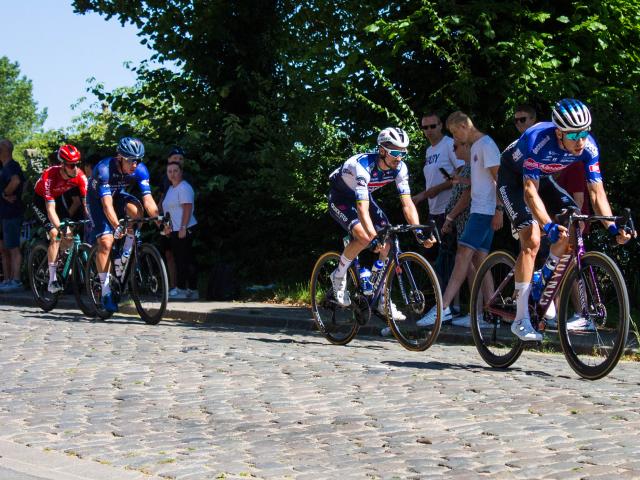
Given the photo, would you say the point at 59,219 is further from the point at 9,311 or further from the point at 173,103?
the point at 173,103

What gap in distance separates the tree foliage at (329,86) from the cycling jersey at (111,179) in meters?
2.15

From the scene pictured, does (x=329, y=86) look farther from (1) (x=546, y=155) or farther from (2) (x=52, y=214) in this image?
(1) (x=546, y=155)

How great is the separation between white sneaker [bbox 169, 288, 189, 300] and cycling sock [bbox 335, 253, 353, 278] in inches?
213

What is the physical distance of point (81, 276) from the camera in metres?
14.4

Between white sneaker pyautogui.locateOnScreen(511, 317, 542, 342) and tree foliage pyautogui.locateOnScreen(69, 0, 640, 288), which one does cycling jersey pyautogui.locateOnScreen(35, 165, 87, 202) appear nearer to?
tree foliage pyautogui.locateOnScreen(69, 0, 640, 288)

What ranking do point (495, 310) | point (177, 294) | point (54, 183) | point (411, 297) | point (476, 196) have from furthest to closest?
point (177, 294), point (54, 183), point (476, 196), point (411, 297), point (495, 310)

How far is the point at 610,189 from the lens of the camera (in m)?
12.9

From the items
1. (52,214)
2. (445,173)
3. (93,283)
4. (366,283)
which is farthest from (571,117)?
(52,214)

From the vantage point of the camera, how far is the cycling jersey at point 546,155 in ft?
28.2

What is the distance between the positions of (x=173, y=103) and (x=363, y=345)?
32.7 feet

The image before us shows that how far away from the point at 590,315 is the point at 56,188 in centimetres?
842

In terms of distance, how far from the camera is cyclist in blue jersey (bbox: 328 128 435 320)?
34.1 feet

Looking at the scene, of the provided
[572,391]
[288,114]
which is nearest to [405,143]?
[572,391]

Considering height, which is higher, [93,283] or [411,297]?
[411,297]
